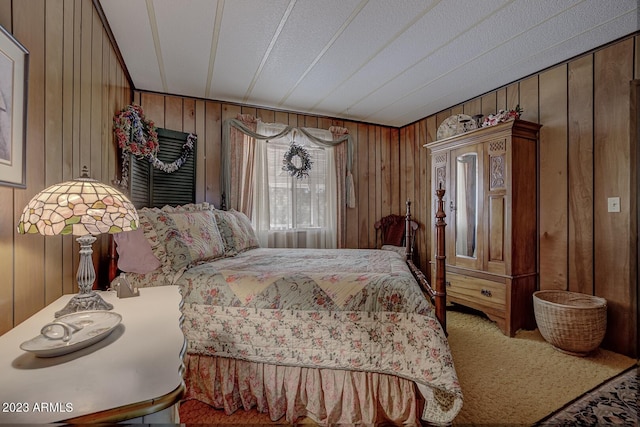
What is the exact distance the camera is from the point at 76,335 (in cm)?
81

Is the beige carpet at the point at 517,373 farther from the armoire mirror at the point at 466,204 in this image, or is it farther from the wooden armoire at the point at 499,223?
the armoire mirror at the point at 466,204

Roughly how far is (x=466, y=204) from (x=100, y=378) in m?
3.14

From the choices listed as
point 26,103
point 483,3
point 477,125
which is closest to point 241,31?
point 26,103

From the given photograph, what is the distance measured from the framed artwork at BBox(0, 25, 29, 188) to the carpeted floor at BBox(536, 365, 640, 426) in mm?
2632

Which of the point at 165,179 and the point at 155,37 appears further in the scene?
the point at 165,179

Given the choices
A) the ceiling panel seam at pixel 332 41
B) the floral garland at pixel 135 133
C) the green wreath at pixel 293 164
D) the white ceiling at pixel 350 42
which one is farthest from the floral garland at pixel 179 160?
the ceiling panel seam at pixel 332 41

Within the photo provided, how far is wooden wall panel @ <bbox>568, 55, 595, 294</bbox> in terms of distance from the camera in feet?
7.87

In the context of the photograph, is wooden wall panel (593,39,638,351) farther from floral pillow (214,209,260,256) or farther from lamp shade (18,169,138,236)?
lamp shade (18,169,138,236)

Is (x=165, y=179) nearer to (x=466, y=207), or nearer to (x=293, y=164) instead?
(x=293, y=164)

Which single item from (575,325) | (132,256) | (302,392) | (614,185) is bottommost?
(302,392)

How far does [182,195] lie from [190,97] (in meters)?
1.16

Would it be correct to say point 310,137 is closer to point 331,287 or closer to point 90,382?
point 331,287

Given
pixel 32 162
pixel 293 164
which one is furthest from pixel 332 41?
pixel 32 162

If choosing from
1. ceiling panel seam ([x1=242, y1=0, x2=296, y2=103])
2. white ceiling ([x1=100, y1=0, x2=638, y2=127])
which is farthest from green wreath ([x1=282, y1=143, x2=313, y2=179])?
ceiling panel seam ([x1=242, y1=0, x2=296, y2=103])
